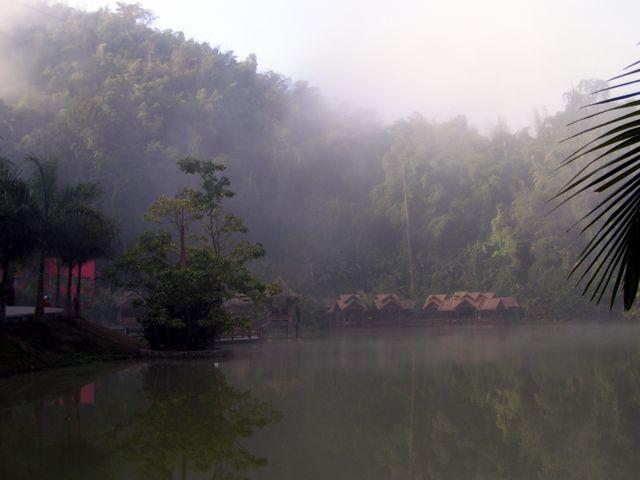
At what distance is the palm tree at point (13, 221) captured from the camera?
13047 millimetres

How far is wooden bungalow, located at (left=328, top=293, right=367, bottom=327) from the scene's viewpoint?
31.5 metres

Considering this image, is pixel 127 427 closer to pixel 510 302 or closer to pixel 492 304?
pixel 492 304

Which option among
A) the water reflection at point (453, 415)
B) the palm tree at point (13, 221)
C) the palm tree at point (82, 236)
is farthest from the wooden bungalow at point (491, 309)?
the palm tree at point (13, 221)

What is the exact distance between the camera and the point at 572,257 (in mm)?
35656

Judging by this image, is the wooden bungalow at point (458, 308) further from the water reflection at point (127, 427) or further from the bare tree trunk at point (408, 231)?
the water reflection at point (127, 427)

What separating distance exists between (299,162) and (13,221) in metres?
30.5

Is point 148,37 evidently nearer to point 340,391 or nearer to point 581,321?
point 581,321

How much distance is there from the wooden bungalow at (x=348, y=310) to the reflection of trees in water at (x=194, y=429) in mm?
19875

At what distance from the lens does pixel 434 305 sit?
1342 inches

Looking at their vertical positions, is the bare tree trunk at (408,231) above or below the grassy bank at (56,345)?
above

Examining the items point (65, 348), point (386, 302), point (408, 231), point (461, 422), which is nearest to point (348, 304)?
point (386, 302)

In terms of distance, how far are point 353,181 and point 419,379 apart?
34.5 metres

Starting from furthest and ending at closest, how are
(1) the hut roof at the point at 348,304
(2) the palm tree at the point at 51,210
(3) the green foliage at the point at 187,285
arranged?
(1) the hut roof at the point at 348,304 < (3) the green foliage at the point at 187,285 < (2) the palm tree at the point at 51,210

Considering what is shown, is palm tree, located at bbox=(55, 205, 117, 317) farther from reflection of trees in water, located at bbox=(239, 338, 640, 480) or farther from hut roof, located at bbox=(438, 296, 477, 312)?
hut roof, located at bbox=(438, 296, 477, 312)
